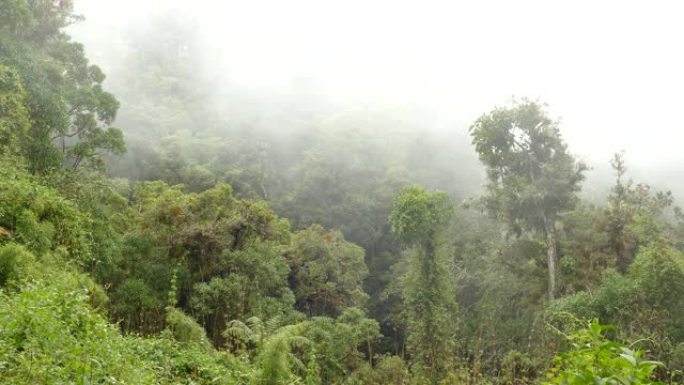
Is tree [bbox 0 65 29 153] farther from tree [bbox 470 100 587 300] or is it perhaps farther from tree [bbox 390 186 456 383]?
tree [bbox 470 100 587 300]

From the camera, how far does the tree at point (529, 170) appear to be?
58.5ft

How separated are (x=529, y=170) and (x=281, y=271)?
31.5ft

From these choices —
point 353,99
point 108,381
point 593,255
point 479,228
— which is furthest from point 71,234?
point 353,99

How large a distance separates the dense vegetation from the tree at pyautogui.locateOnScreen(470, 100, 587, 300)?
2.6 inches

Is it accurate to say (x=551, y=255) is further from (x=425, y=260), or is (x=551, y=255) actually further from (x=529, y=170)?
(x=425, y=260)

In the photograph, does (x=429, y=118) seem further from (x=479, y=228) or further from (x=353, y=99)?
(x=479, y=228)

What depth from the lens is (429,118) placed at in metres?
57.8

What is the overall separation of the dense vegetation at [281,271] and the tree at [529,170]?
66 millimetres

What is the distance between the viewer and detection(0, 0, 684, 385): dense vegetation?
15.8 ft

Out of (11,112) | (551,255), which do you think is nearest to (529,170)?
(551,255)

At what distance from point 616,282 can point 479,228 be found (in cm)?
1364

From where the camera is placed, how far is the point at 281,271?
16.2 m

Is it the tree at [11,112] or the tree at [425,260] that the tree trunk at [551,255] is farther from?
the tree at [11,112]

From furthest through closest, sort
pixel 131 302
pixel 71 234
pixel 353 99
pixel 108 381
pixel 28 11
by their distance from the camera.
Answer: pixel 353 99 → pixel 28 11 → pixel 131 302 → pixel 71 234 → pixel 108 381
